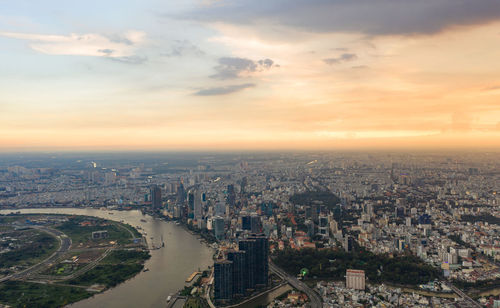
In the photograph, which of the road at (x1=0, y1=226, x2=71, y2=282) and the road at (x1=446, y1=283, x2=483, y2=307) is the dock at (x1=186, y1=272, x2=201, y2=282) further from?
the road at (x1=446, y1=283, x2=483, y2=307)

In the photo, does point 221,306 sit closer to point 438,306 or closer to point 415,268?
point 438,306

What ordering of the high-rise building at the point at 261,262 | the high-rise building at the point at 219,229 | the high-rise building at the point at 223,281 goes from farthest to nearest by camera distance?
the high-rise building at the point at 219,229, the high-rise building at the point at 261,262, the high-rise building at the point at 223,281

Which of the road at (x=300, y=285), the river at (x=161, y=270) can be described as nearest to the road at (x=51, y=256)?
the river at (x=161, y=270)

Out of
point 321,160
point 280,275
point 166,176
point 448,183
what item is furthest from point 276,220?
point 321,160

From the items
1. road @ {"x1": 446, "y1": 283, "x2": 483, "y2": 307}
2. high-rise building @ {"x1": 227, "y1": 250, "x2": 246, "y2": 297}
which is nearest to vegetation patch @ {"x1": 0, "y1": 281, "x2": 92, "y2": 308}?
high-rise building @ {"x1": 227, "y1": 250, "x2": 246, "y2": 297}

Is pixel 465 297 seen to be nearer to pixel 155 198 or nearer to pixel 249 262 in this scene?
pixel 249 262

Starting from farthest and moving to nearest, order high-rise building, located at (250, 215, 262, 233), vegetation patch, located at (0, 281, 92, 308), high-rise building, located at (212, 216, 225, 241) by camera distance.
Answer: high-rise building, located at (212, 216, 225, 241), high-rise building, located at (250, 215, 262, 233), vegetation patch, located at (0, 281, 92, 308)

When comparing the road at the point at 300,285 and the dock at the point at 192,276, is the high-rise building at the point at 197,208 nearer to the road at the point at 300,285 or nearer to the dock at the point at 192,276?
the dock at the point at 192,276
